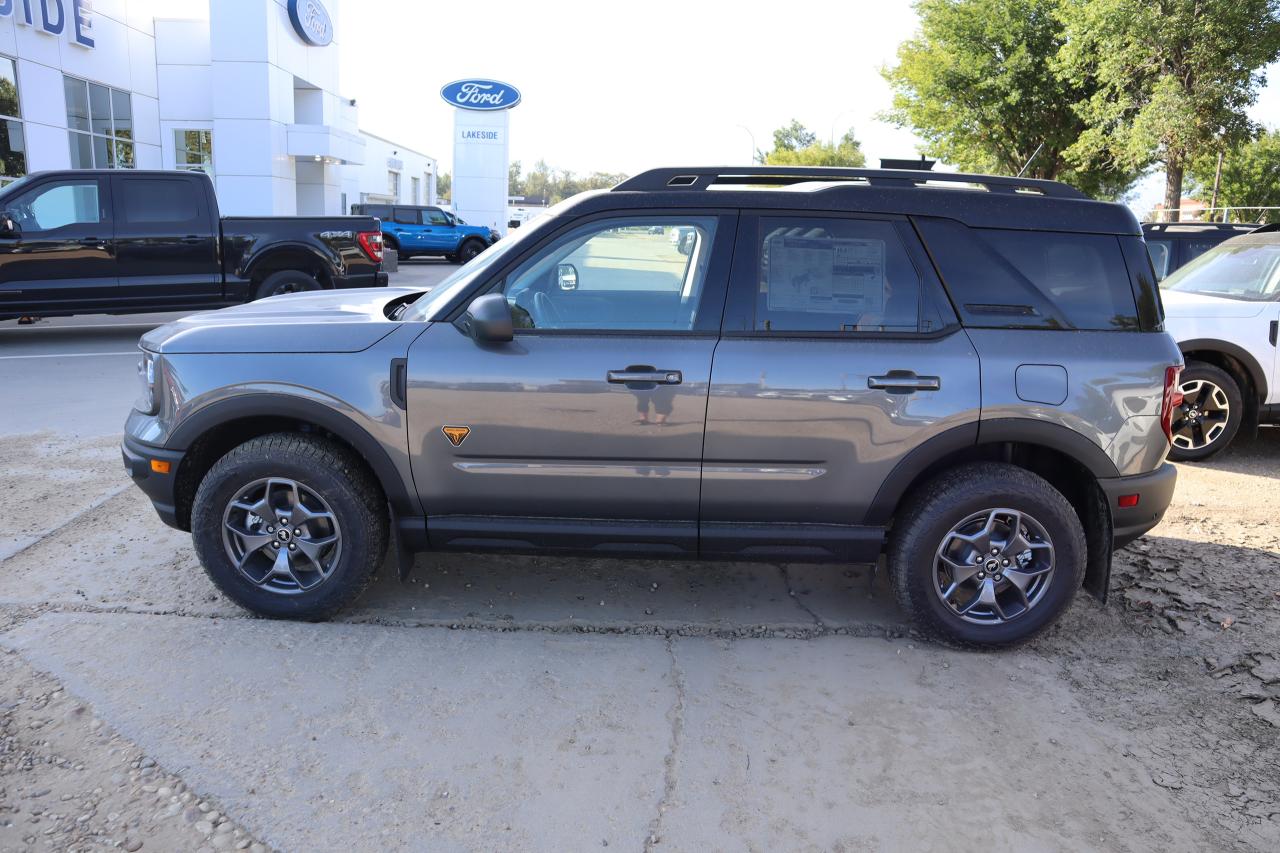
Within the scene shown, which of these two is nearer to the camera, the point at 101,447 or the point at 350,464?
the point at 350,464

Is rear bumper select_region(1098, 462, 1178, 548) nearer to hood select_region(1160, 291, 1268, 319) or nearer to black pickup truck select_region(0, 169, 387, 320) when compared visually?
hood select_region(1160, 291, 1268, 319)

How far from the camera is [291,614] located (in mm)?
4004

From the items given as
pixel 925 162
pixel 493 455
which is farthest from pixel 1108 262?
pixel 493 455

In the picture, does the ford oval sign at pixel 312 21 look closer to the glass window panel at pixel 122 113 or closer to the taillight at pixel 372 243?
the glass window panel at pixel 122 113

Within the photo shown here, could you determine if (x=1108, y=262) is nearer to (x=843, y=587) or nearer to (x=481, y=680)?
(x=843, y=587)

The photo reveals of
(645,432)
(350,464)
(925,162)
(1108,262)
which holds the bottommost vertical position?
(350,464)

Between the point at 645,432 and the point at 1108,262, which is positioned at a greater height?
the point at 1108,262

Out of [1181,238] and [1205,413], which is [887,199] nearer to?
[1205,413]

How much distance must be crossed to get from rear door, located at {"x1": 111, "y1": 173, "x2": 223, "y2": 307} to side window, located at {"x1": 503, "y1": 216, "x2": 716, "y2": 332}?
28.6 feet

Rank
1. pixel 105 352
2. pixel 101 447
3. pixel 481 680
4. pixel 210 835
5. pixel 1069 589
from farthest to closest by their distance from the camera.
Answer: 1. pixel 105 352
2. pixel 101 447
3. pixel 1069 589
4. pixel 481 680
5. pixel 210 835

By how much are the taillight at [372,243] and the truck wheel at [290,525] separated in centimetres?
853

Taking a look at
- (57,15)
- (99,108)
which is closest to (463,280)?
(57,15)

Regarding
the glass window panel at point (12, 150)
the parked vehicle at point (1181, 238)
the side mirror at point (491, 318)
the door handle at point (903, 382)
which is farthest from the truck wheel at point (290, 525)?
the glass window panel at point (12, 150)

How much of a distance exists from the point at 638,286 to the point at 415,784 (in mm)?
2108
